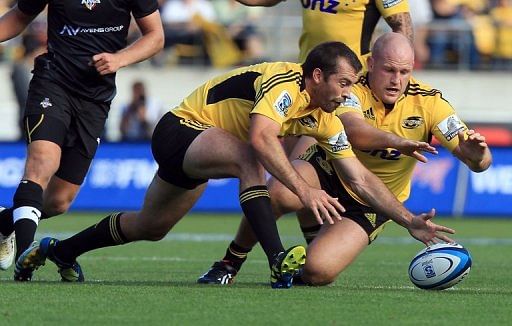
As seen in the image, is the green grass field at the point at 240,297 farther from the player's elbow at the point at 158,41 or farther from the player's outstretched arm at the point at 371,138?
the player's elbow at the point at 158,41

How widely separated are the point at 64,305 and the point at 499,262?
17.7ft

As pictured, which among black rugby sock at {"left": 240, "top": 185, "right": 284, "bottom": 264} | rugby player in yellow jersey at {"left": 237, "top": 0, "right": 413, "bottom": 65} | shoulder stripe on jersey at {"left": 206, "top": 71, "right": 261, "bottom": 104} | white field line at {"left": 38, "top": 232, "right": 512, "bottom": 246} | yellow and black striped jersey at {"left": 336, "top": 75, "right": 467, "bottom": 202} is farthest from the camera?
white field line at {"left": 38, "top": 232, "right": 512, "bottom": 246}

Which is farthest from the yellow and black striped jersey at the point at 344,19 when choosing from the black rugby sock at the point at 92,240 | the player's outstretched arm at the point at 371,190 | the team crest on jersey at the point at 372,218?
the black rugby sock at the point at 92,240

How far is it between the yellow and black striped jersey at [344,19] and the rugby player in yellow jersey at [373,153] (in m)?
0.96

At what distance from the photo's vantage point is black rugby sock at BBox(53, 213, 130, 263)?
26.6ft

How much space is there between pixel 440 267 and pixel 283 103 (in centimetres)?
147

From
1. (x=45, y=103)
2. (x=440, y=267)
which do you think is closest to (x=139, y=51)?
(x=45, y=103)

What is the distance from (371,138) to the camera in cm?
805

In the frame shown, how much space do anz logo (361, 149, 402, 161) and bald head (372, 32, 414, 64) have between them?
26.5 inches

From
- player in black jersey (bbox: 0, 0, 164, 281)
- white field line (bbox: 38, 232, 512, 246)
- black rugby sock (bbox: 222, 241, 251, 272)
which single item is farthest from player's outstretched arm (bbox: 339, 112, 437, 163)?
white field line (bbox: 38, 232, 512, 246)

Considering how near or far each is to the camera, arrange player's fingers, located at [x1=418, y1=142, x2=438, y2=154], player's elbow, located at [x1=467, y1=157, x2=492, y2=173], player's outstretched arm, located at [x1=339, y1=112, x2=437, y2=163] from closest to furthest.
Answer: player's fingers, located at [x1=418, y1=142, x2=438, y2=154] < player's outstretched arm, located at [x1=339, y1=112, x2=437, y2=163] < player's elbow, located at [x1=467, y1=157, x2=492, y2=173]

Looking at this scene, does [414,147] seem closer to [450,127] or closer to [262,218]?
[450,127]

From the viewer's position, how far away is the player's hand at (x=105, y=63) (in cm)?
848

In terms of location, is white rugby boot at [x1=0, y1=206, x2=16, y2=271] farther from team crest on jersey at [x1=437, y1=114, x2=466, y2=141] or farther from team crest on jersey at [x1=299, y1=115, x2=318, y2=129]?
team crest on jersey at [x1=437, y1=114, x2=466, y2=141]
